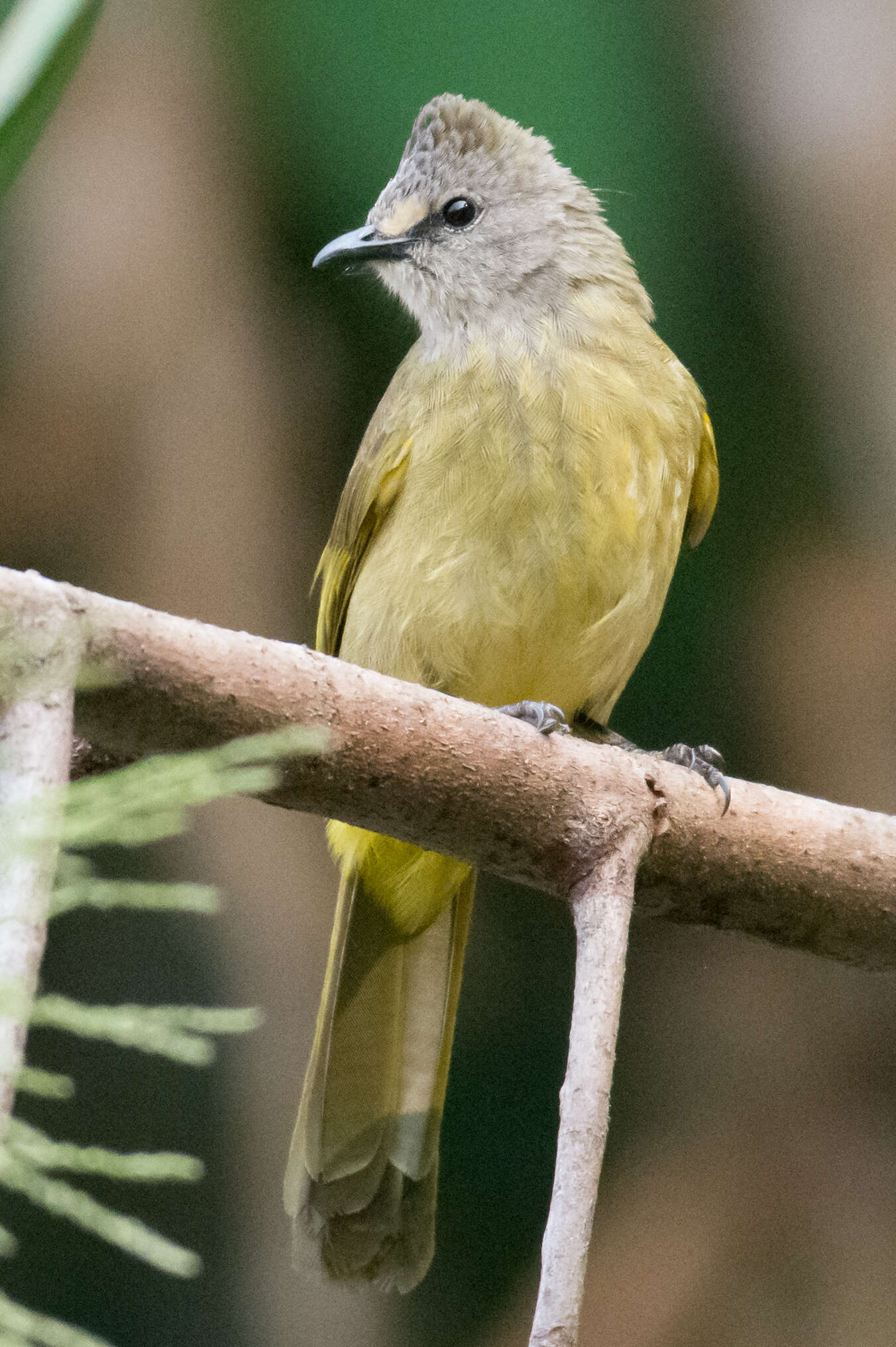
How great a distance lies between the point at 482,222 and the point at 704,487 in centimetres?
44

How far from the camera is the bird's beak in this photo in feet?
5.49

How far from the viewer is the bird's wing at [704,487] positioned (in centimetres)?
165

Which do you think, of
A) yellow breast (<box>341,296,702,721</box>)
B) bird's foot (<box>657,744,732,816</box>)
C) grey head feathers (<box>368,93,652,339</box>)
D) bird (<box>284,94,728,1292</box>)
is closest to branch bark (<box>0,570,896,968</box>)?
bird's foot (<box>657,744,732,816</box>)

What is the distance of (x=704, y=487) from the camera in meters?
1.68

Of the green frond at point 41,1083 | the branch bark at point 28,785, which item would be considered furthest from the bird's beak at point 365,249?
the green frond at point 41,1083

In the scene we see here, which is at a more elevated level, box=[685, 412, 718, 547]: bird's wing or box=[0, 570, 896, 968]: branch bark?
box=[685, 412, 718, 547]: bird's wing

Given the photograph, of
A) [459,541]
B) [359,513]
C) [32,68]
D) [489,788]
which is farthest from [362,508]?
[32,68]

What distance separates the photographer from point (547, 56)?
72.5 inches

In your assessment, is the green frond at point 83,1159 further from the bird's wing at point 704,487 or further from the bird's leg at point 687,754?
the bird's wing at point 704,487

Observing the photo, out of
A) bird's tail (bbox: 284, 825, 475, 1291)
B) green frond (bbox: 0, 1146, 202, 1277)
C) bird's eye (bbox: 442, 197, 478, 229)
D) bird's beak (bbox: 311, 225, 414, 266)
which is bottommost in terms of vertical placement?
bird's tail (bbox: 284, 825, 475, 1291)

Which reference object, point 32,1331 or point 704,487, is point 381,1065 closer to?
point 704,487

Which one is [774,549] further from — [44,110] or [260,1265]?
[44,110]

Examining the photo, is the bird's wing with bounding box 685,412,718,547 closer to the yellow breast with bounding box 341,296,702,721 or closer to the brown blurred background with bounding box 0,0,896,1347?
the yellow breast with bounding box 341,296,702,721

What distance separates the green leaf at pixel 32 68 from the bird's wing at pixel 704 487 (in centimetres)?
110
